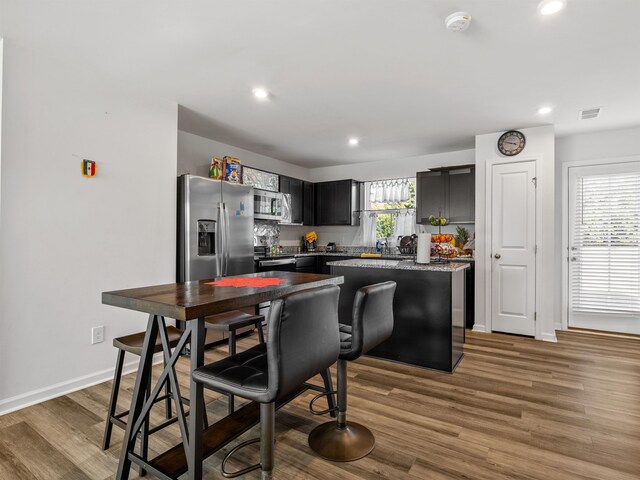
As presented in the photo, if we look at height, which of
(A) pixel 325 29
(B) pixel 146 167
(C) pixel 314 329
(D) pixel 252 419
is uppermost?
(A) pixel 325 29

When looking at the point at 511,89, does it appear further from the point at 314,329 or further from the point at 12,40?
the point at 12,40

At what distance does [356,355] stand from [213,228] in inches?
98.1

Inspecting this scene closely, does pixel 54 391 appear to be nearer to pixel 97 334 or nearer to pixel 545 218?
pixel 97 334

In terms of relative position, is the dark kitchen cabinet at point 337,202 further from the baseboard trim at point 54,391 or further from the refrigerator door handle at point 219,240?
the baseboard trim at point 54,391

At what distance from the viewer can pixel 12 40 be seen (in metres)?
2.41

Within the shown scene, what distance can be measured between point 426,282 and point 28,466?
9.49 feet

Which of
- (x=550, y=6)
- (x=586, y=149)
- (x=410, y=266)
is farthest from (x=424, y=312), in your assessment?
(x=586, y=149)

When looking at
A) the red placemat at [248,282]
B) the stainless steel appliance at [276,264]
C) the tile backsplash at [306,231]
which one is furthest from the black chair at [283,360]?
the tile backsplash at [306,231]

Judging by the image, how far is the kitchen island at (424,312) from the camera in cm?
301

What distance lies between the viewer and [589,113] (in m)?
3.72

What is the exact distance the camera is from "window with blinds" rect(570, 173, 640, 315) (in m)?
4.26

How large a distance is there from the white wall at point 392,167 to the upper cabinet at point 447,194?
1.53 feet

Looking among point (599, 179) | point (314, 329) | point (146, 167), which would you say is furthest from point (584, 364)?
point (146, 167)

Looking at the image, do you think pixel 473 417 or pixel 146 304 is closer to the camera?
pixel 146 304
